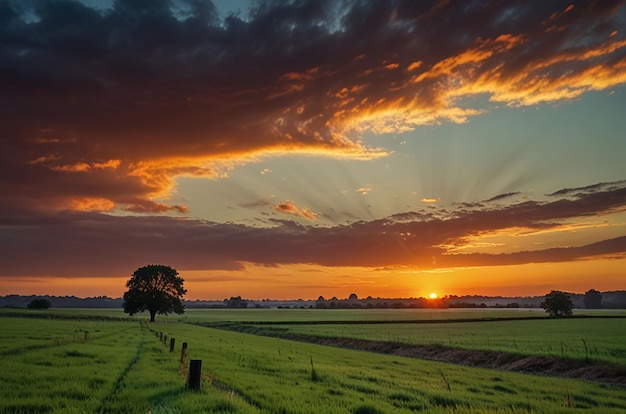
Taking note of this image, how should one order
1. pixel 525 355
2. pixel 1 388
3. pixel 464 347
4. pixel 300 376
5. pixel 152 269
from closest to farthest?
pixel 1 388, pixel 300 376, pixel 525 355, pixel 464 347, pixel 152 269

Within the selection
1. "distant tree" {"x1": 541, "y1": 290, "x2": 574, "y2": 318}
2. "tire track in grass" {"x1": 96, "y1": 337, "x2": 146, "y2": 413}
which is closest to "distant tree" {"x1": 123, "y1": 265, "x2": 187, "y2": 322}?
"tire track in grass" {"x1": 96, "y1": 337, "x2": 146, "y2": 413}

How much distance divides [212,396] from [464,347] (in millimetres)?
41357

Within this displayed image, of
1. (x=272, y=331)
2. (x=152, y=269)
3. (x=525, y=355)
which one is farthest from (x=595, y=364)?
(x=152, y=269)

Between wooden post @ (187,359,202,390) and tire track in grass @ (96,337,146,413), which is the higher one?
wooden post @ (187,359,202,390)

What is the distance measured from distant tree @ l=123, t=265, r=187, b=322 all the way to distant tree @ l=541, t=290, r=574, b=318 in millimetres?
119977

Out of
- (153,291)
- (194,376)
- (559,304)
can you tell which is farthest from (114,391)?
(559,304)

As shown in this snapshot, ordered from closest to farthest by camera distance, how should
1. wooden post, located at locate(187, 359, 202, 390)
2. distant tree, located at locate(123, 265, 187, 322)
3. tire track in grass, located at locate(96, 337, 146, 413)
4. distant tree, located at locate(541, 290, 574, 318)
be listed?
tire track in grass, located at locate(96, 337, 146, 413) → wooden post, located at locate(187, 359, 202, 390) → distant tree, located at locate(123, 265, 187, 322) → distant tree, located at locate(541, 290, 574, 318)

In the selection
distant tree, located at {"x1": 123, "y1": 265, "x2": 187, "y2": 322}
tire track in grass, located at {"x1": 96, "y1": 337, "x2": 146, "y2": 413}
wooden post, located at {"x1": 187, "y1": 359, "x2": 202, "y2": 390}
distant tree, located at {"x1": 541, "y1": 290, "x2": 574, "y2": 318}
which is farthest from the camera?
distant tree, located at {"x1": 541, "y1": 290, "x2": 574, "y2": 318}

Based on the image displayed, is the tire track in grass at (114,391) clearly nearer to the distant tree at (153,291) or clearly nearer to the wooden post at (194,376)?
the wooden post at (194,376)

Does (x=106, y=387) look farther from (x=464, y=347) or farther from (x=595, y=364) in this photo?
(x=464, y=347)

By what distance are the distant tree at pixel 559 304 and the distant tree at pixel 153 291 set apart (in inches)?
4724

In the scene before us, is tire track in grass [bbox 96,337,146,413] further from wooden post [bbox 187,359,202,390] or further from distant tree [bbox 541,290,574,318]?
distant tree [bbox 541,290,574,318]

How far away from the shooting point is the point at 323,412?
12.4m

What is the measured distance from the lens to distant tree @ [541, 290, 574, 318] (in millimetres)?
146500
